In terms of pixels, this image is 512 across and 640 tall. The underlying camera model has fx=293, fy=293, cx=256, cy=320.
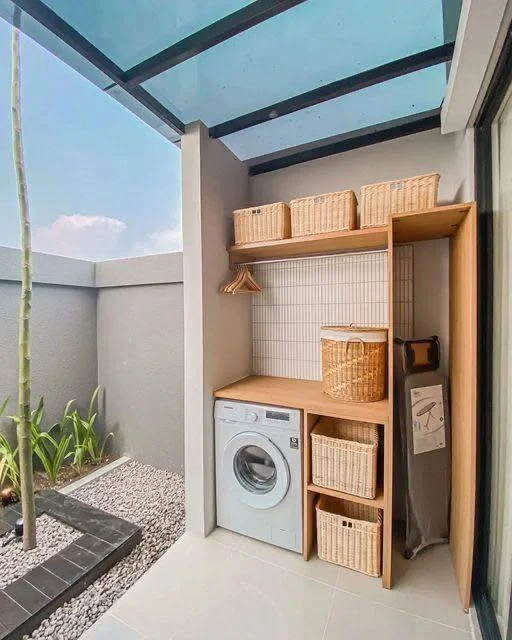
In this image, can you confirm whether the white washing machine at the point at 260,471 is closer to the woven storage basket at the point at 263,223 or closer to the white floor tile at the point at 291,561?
the white floor tile at the point at 291,561

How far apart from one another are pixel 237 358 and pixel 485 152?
6.22 feet

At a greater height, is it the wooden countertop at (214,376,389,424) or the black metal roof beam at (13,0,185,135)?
the black metal roof beam at (13,0,185,135)

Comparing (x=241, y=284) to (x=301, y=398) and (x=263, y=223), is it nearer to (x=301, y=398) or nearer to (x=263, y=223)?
(x=263, y=223)

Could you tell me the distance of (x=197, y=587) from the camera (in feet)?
5.14

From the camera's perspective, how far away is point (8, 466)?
7.51 ft

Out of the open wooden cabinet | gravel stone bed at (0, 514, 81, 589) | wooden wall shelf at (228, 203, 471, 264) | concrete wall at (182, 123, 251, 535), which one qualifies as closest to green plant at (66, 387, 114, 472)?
gravel stone bed at (0, 514, 81, 589)

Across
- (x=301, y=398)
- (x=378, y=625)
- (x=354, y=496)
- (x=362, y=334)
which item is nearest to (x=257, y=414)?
(x=301, y=398)

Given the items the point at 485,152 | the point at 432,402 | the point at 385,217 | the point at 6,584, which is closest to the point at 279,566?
the point at 432,402

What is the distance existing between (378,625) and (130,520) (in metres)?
1.69

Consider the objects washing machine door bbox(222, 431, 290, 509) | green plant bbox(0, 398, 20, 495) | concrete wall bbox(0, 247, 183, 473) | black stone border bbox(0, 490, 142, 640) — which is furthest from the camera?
concrete wall bbox(0, 247, 183, 473)

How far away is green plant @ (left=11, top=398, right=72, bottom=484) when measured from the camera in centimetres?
254

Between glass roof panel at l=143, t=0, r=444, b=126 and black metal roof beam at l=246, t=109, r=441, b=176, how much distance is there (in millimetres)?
504

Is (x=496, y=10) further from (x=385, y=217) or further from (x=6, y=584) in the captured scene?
(x=6, y=584)

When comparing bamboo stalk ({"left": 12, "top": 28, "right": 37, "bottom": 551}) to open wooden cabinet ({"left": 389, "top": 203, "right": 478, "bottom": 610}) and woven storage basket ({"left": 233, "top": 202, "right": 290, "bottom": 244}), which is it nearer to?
woven storage basket ({"left": 233, "top": 202, "right": 290, "bottom": 244})
